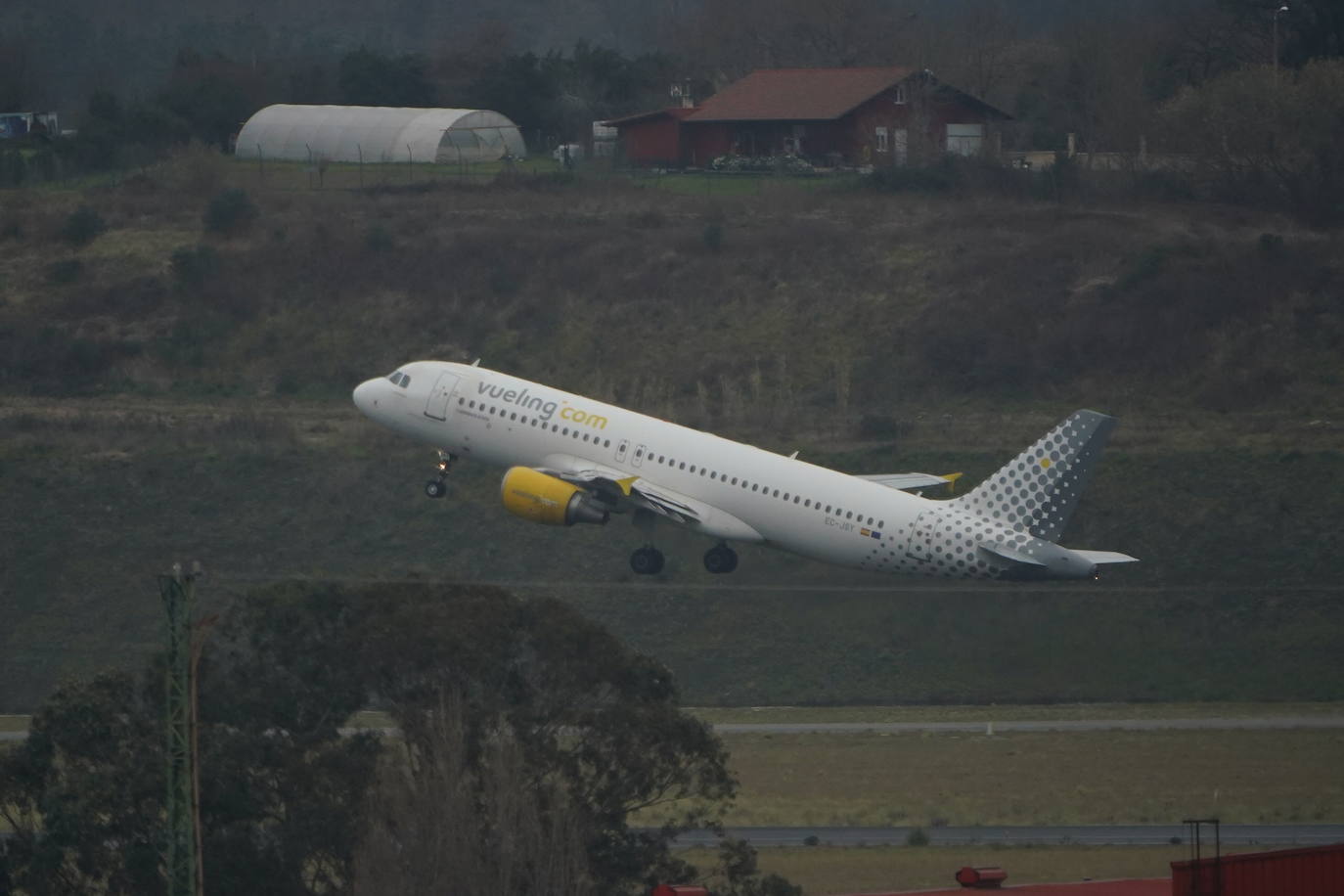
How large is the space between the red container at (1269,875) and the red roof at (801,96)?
82.5m

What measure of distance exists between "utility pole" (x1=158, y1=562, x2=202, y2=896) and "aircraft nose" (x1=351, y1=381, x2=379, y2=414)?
33.9m

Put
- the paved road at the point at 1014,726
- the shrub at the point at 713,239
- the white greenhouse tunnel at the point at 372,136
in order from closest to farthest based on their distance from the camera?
the paved road at the point at 1014,726
the shrub at the point at 713,239
the white greenhouse tunnel at the point at 372,136

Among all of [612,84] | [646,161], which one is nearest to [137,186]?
[646,161]

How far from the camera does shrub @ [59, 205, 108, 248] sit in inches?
3967

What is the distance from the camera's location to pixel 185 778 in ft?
103

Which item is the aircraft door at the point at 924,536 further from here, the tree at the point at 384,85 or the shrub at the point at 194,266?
the tree at the point at 384,85

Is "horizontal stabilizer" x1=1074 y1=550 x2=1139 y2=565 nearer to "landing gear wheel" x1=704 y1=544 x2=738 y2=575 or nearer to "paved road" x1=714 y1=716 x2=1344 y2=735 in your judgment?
"paved road" x1=714 y1=716 x2=1344 y2=735

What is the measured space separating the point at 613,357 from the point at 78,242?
27.8m

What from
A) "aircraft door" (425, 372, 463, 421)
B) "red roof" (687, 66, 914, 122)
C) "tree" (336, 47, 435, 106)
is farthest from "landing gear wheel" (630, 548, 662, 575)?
"tree" (336, 47, 435, 106)

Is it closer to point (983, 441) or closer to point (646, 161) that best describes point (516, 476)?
point (983, 441)

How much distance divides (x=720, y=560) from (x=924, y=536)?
778 cm

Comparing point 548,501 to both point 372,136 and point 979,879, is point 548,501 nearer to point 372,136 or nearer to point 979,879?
point 979,879

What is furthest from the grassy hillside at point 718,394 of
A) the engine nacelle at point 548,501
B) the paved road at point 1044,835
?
the paved road at point 1044,835

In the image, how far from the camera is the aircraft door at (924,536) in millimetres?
57656
